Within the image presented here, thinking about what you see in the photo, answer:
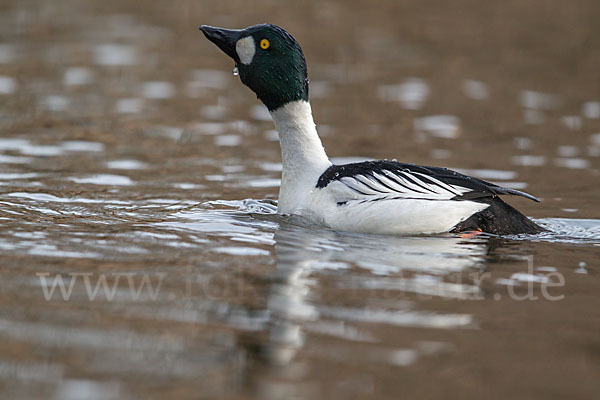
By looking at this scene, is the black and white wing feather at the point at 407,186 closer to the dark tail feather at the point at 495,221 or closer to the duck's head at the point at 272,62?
the dark tail feather at the point at 495,221

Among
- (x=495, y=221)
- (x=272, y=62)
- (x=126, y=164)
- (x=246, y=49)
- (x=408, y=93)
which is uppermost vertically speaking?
(x=408, y=93)

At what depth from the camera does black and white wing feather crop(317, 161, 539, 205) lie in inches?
289

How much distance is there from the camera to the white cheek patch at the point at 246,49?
8.05 meters

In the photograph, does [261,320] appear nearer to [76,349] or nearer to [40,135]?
[76,349]

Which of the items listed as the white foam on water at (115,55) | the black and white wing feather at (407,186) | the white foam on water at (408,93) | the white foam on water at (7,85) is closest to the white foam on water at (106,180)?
the black and white wing feather at (407,186)

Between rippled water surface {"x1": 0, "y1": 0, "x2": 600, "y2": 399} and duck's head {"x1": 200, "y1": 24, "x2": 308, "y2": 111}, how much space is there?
106 centimetres

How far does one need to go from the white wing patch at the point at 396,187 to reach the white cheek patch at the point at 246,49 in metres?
1.44

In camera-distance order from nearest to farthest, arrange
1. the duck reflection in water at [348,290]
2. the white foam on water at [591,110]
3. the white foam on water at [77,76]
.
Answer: the duck reflection in water at [348,290] → the white foam on water at [591,110] → the white foam on water at [77,76]

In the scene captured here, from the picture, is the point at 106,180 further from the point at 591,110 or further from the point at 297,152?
the point at 591,110

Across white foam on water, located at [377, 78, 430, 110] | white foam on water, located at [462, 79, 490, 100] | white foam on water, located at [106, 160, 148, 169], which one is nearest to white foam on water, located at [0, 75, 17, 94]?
white foam on water, located at [106, 160, 148, 169]

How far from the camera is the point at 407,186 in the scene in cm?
737

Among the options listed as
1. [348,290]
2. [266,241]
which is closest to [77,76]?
[266,241]

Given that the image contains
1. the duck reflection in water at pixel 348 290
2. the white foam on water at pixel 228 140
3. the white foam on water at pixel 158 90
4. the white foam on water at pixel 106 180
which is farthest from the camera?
the white foam on water at pixel 158 90

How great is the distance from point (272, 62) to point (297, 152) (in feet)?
2.60
